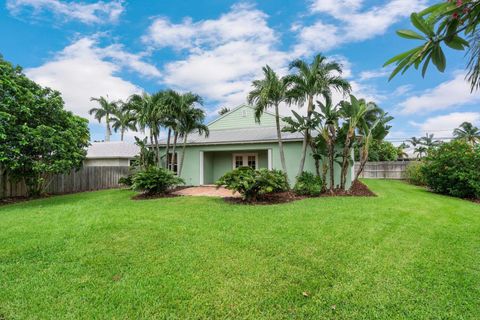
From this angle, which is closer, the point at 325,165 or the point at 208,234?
the point at 208,234

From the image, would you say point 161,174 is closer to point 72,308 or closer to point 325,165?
point 325,165

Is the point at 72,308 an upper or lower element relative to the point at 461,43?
lower

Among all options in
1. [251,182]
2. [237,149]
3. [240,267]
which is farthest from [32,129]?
[240,267]

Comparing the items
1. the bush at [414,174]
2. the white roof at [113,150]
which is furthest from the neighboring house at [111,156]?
the bush at [414,174]

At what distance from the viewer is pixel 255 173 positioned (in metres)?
9.71

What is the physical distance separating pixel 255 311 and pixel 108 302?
1.79m

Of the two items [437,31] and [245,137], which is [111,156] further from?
[437,31]

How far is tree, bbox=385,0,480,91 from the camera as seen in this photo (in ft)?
3.88

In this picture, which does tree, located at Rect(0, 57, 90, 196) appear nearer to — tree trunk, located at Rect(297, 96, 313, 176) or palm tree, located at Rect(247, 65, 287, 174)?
palm tree, located at Rect(247, 65, 287, 174)

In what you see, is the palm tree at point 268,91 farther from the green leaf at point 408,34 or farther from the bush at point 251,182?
the green leaf at point 408,34

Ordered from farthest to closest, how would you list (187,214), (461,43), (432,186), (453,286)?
(432,186), (187,214), (453,286), (461,43)

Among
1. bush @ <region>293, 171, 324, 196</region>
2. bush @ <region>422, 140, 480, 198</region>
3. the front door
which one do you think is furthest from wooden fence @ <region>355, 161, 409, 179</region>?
bush @ <region>293, 171, 324, 196</region>

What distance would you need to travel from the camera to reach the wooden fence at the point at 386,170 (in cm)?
2161

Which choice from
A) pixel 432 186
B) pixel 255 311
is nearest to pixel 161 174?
pixel 255 311
